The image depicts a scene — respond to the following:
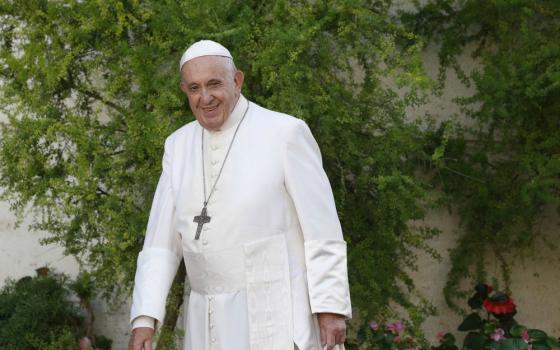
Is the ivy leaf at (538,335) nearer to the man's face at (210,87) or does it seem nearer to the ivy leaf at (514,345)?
the ivy leaf at (514,345)

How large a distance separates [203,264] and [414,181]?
198cm

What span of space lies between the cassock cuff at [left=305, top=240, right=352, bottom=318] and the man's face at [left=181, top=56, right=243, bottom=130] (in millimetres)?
596

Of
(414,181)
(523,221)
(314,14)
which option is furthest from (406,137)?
(523,221)

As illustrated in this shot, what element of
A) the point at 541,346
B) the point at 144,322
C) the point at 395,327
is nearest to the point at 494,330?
the point at 541,346

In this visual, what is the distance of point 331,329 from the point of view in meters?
3.55

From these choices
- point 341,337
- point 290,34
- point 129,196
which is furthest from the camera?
point 129,196

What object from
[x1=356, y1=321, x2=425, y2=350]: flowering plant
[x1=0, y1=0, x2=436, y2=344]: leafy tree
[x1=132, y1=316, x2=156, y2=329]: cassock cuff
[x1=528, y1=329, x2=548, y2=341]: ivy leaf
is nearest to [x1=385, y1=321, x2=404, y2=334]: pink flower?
[x1=356, y1=321, x2=425, y2=350]: flowering plant

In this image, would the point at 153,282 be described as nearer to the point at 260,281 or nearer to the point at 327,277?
the point at 260,281

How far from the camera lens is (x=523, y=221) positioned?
6234mm

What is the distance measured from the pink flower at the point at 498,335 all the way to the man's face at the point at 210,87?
9.02 ft

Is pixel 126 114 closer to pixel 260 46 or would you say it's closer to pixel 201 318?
pixel 260 46

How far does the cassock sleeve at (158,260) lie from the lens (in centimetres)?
368

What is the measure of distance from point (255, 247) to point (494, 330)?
8.83 feet

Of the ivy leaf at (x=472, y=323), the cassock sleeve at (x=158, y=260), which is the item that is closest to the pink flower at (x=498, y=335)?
the ivy leaf at (x=472, y=323)
